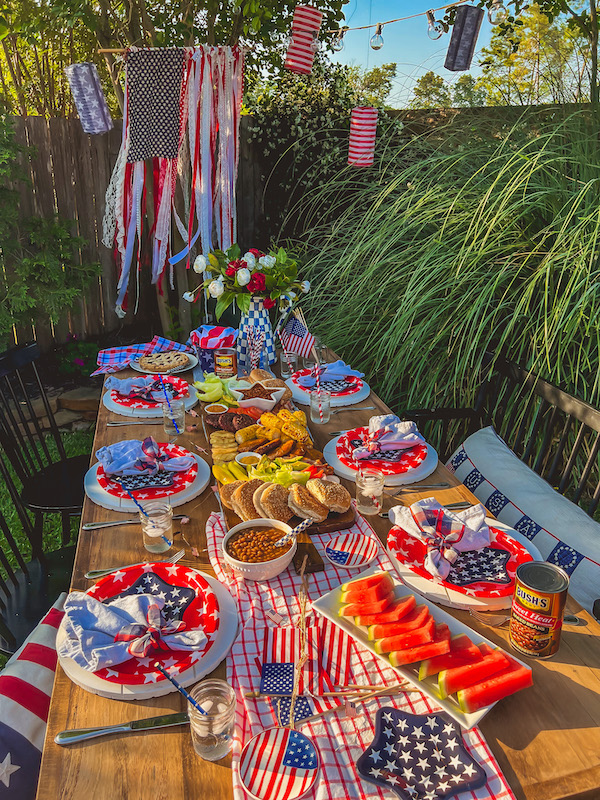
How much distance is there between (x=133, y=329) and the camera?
529 centimetres

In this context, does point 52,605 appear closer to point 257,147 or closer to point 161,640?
point 161,640

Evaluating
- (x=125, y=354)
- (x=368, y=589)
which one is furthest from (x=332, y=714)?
(x=125, y=354)

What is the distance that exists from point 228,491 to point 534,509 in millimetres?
1008

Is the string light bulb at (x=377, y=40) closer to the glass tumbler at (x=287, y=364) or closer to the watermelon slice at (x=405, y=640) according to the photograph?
the glass tumbler at (x=287, y=364)

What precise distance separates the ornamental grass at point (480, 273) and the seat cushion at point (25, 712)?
1.99 metres

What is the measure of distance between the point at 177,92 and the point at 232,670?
11.8ft

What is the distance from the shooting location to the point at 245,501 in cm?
147

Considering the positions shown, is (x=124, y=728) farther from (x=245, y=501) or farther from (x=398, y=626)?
(x=245, y=501)

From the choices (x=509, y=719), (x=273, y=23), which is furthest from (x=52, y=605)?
(x=273, y=23)

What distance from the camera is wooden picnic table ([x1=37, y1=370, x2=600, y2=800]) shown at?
88 centimetres

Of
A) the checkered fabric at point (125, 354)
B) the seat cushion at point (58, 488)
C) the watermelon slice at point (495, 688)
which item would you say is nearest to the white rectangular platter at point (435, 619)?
the watermelon slice at point (495, 688)

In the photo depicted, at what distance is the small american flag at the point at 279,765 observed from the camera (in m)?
0.86

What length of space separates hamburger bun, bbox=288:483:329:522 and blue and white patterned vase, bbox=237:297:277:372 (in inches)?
44.3

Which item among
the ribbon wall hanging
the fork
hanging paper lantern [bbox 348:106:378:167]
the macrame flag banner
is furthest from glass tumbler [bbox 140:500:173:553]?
hanging paper lantern [bbox 348:106:378:167]
